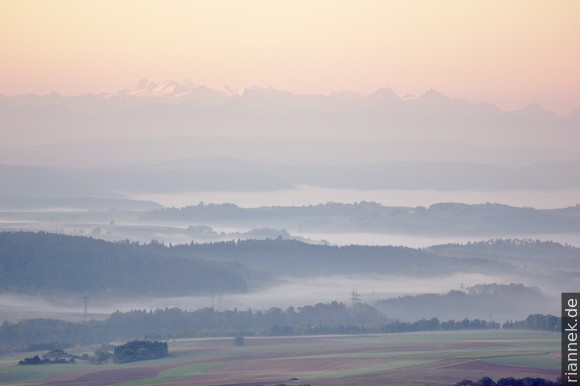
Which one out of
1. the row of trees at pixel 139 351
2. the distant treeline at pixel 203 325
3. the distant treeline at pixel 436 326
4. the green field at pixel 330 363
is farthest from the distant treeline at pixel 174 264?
the row of trees at pixel 139 351

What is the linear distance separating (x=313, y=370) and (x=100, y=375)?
32.1ft

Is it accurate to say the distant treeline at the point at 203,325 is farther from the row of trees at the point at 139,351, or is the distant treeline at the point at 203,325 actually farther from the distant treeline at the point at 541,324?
the row of trees at the point at 139,351

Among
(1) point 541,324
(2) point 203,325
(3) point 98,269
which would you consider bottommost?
(1) point 541,324

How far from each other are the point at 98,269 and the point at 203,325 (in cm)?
3233

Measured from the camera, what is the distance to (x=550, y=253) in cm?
17538

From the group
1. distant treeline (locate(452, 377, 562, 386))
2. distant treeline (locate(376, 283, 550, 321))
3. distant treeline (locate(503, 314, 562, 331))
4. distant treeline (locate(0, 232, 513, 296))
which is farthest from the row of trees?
distant treeline (locate(0, 232, 513, 296))

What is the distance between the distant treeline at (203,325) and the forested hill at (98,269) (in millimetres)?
19759

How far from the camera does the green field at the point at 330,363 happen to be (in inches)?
2830

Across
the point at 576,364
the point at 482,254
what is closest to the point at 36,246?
the point at 482,254

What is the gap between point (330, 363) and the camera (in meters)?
79.1

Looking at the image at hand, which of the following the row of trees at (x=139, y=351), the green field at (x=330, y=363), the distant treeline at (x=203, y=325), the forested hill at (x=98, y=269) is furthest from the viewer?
the forested hill at (x=98, y=269)

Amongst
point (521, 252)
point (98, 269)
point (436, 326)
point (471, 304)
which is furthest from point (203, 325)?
point (521, 252)

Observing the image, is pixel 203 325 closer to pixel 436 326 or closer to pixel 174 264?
pixel 436 326

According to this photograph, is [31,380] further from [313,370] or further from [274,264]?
[274,264]
